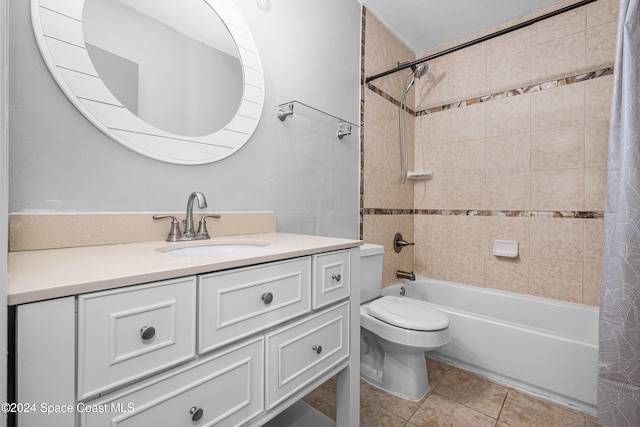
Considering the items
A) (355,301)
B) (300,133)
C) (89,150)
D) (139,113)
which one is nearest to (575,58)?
(300,133)

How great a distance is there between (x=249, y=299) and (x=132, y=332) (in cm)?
27

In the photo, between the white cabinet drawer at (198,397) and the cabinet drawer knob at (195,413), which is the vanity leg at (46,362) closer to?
the white cabinet drawer at (198,397)

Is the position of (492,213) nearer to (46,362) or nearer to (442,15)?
Answer: (442,15)

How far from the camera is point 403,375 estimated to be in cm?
158

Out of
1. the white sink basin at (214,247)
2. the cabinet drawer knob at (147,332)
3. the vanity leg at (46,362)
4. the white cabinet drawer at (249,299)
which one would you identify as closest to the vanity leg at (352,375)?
the white cabinet drawer at (249,299)

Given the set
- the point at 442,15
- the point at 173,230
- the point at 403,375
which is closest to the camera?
the point at 173,230

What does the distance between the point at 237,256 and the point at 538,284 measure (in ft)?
7.41

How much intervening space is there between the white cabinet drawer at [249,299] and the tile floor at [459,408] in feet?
3.03

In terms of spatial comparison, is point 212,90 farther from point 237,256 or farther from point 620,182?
point 620,182

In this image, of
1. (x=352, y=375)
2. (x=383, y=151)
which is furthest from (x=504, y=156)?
(x=352, y=375)

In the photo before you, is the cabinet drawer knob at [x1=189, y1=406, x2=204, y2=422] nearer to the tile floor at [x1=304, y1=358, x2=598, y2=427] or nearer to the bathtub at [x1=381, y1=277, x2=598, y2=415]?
→ the tile floor at [x1=304, y1=358, x2=598, y2=427]

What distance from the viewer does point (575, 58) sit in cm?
197

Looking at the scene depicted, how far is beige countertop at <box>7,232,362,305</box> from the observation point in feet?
1.55

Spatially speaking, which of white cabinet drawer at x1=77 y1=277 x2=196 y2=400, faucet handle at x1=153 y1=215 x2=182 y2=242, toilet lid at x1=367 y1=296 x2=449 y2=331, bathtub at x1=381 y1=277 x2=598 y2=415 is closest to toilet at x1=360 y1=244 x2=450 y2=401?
toilet lid at x1=367 y1=296 x2=449 y2=331
